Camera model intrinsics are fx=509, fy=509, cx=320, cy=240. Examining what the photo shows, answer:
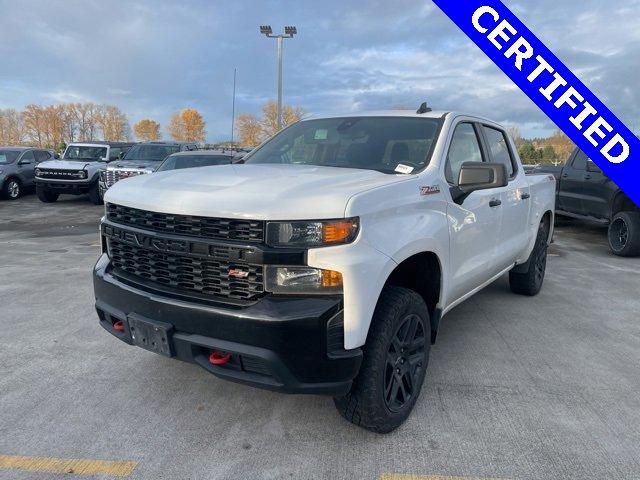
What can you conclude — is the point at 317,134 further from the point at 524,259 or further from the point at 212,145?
the point at 212,145

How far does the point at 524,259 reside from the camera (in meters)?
5.14

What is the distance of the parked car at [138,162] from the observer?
12914 mm

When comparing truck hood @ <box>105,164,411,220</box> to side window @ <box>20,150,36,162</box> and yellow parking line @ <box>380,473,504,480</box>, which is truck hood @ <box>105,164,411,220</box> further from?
side window @ <box>20,150,36,162</box>

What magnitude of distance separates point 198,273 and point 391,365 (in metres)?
1.15

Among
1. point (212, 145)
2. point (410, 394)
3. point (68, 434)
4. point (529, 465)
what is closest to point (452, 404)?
point (410, 394)

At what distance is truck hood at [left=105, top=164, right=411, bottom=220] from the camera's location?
2.37 meters

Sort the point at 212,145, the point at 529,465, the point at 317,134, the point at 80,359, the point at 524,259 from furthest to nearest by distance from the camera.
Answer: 1. the point at 212,145
2. the point at 524,259
3. the point at 317,134
4. the point at 80,359
5. the point at 529,465

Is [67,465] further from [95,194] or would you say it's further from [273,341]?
[95,194]

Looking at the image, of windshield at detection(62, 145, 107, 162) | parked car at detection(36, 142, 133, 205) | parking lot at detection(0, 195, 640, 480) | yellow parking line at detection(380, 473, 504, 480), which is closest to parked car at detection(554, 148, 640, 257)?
parking lot at detection(0, 195, 640, 480)

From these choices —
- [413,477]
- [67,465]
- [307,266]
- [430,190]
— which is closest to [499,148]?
[430,190]

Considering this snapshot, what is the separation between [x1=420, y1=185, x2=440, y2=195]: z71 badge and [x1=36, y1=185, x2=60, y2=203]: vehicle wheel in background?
50.3 feet

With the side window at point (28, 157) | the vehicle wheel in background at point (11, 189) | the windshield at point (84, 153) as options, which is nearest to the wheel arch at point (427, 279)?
the windshield at point (84, 153)

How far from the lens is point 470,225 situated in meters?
3.52

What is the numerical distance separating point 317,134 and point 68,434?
263 cm
